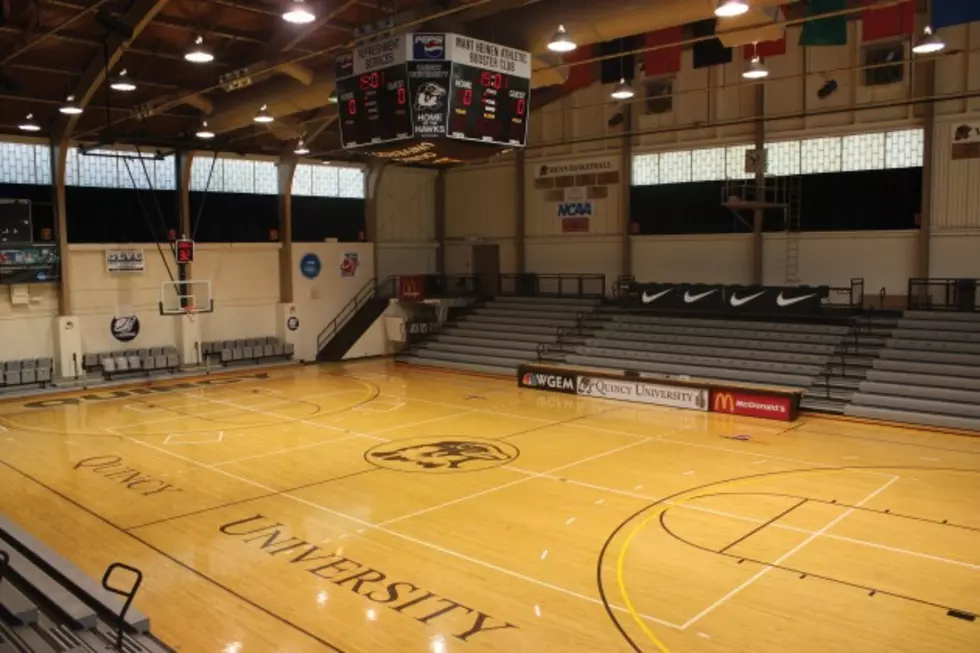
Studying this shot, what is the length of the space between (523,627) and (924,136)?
18.2m

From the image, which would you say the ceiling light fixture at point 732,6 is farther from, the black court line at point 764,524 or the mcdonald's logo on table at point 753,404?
the mcdonald's logo on table at point 753,404

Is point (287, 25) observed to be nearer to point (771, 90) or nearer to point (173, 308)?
point (173, 308)

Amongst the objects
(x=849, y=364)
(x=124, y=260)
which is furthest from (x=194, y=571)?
(x=124, y=260)

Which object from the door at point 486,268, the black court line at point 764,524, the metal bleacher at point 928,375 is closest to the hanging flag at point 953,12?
the black court line at point 764,524

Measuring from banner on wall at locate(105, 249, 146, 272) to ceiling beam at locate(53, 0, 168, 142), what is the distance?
3650 millimetres

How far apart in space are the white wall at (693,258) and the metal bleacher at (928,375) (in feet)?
16.7

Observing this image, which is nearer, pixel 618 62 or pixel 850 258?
pixel 618 62

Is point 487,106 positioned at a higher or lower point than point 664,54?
lower

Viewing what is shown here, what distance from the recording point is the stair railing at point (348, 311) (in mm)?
27975

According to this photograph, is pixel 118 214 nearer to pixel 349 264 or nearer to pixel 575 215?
pixel 349 264

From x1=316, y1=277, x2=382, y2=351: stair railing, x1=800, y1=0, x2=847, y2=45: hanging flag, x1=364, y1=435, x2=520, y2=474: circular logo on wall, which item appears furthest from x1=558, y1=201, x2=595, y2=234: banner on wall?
x1=800, y1=0, x2=847, y2=45: hanging flag

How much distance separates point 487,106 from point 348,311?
59.0ft

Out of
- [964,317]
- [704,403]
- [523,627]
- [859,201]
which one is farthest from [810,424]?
[523,627]

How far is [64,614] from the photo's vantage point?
21.7 feet
